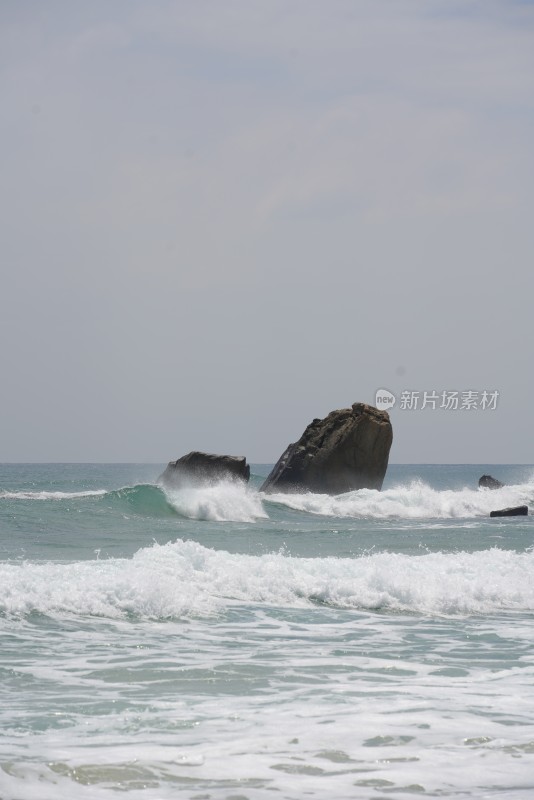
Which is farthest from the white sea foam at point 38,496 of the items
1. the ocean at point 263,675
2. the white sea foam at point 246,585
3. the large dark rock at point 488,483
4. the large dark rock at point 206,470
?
the large dark rock at point 488,483

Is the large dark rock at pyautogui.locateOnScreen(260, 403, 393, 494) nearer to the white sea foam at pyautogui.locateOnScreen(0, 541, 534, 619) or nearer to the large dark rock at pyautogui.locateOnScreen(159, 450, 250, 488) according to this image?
the large dark rock at pyautogui.locateOnScreen(159, 450, 250, 488)

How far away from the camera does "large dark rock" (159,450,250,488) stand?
3294cm

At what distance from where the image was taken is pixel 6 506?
26.1 m

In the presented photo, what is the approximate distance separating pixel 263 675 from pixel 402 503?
2704 cm

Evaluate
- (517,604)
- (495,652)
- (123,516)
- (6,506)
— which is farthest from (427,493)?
(495,652)

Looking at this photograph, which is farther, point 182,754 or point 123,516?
point 123,516

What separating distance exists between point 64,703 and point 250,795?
256 centimetres

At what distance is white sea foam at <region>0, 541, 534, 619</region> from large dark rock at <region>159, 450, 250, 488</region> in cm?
1752

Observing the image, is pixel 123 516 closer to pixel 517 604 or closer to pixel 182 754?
pixel 517 604

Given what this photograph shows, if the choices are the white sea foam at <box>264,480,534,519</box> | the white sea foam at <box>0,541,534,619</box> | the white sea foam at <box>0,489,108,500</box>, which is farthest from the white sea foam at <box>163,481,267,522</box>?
the white sea foam at <box>0,541,534,619</box>

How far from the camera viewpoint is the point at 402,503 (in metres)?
35.1

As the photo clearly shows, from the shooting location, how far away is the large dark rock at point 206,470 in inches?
1297

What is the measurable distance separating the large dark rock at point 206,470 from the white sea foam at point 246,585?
17522mm

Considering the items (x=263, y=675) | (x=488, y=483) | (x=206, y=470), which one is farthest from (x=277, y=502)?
(x=263, y=675)
